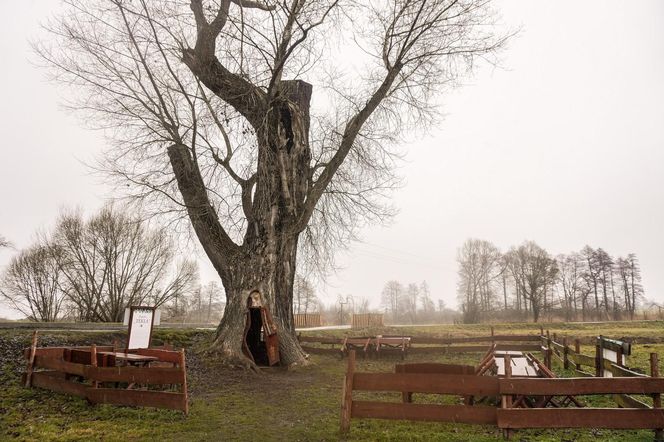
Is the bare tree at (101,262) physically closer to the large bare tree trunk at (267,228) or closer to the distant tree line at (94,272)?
the distant tree line at (94,272)

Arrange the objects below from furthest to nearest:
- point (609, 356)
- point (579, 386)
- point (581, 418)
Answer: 1. point (609, 356)
2. point (579, 386)
3. point (581, 418)

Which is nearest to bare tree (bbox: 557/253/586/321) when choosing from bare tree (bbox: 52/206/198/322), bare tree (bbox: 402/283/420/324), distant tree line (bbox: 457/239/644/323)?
distant tree line (bbox: 457/239/644/323)

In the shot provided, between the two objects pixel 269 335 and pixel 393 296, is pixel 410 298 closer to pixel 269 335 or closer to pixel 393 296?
pixel 393 296

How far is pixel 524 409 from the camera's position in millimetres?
5730

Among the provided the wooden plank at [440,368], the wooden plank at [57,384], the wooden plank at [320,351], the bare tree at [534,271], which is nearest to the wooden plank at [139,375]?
the wooden plank at [57,384]

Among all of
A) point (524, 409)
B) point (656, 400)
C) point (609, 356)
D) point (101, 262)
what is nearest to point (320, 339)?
point (609, 356)

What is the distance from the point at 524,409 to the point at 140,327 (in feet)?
28.5

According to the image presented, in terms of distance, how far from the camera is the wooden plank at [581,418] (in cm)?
565

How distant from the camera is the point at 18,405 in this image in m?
7.77

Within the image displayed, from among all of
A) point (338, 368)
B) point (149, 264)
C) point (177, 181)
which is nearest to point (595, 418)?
point (338, 368)

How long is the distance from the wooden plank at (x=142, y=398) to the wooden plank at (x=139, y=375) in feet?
0.65

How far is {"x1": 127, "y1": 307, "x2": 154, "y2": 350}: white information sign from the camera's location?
34.2 feet

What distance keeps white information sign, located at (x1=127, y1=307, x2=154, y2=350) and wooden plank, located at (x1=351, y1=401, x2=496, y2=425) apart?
6.59m

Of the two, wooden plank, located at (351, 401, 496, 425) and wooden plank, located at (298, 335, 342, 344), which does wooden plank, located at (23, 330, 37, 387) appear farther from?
wooden plank, located at (298, 335, 342, 344)
